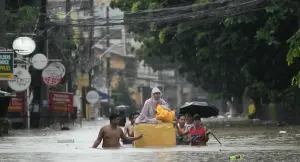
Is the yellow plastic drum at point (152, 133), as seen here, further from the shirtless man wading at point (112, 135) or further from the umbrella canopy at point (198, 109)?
the umbrella canopy at point (198, 109)

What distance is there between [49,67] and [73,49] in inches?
613

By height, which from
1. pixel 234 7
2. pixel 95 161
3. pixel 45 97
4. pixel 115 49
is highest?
pixel 115 49

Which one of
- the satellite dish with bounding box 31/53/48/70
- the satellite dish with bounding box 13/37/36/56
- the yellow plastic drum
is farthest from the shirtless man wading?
the satellite dish with bounding box 31/53/48/70

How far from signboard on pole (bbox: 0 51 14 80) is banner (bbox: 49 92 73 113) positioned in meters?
15.6

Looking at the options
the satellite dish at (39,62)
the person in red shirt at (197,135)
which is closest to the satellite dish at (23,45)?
the satellite dish at (39,62)

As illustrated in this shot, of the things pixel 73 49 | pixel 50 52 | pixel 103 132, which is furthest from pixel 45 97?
pixel 103 132

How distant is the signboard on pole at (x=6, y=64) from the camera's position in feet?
94.2

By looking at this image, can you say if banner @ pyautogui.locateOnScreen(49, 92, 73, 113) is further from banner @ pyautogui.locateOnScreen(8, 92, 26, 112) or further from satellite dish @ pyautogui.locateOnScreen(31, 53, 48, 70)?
satellite dish @ pyautogui.locateOnScreen(31, 53, 48, 70)

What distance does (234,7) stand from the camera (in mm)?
32875

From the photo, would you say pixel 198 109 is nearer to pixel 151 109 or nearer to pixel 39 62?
pixel 151 109

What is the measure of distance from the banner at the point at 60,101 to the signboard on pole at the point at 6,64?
614 inches

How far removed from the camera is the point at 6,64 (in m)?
28.8

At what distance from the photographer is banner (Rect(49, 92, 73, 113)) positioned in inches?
1758

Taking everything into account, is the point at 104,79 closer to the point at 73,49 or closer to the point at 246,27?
the point at 73,49
